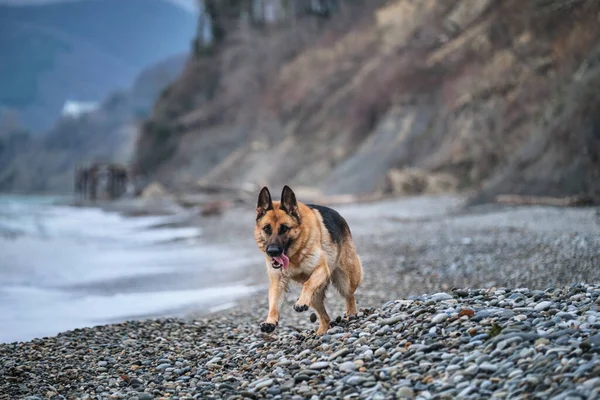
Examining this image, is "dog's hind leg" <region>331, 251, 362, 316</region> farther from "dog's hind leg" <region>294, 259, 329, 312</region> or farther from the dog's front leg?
the dog's front leg

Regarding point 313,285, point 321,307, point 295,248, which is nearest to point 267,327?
point 313,285

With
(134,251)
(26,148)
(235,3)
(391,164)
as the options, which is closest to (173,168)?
(235,3)

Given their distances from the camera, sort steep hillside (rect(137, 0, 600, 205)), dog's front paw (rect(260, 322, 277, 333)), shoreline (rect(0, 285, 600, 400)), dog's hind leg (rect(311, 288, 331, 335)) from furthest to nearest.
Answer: steep hillside (rect(137, 0, 600, 205)) → dog's hind leg (rect(311, 288, 331, 335)) → dog's front paw (rect(260, 322, 277, 333)) → shoreline (rect(0, 285, 600, 400))

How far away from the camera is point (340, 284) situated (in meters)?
6.63

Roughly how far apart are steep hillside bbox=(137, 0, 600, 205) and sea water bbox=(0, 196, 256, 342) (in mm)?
8584

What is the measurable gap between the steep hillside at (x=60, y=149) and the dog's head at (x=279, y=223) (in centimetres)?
14871

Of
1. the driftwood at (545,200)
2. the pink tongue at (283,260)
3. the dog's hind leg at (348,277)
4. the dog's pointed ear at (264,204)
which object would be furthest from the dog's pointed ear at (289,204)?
the driftwood at (545,200)

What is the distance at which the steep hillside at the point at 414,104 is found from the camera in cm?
1881

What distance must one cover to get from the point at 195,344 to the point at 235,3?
6766 cm

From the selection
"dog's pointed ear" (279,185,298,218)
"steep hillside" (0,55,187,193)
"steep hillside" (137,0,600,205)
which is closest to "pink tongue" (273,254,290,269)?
"dog's pointed ear" (279,185,298,218)

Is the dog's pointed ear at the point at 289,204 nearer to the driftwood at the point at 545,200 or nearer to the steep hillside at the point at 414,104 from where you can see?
the driftwood at the point at 545,200

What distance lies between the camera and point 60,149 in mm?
165000

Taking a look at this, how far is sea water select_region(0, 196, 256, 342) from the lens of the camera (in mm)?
10273

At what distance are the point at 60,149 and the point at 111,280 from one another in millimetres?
159952
